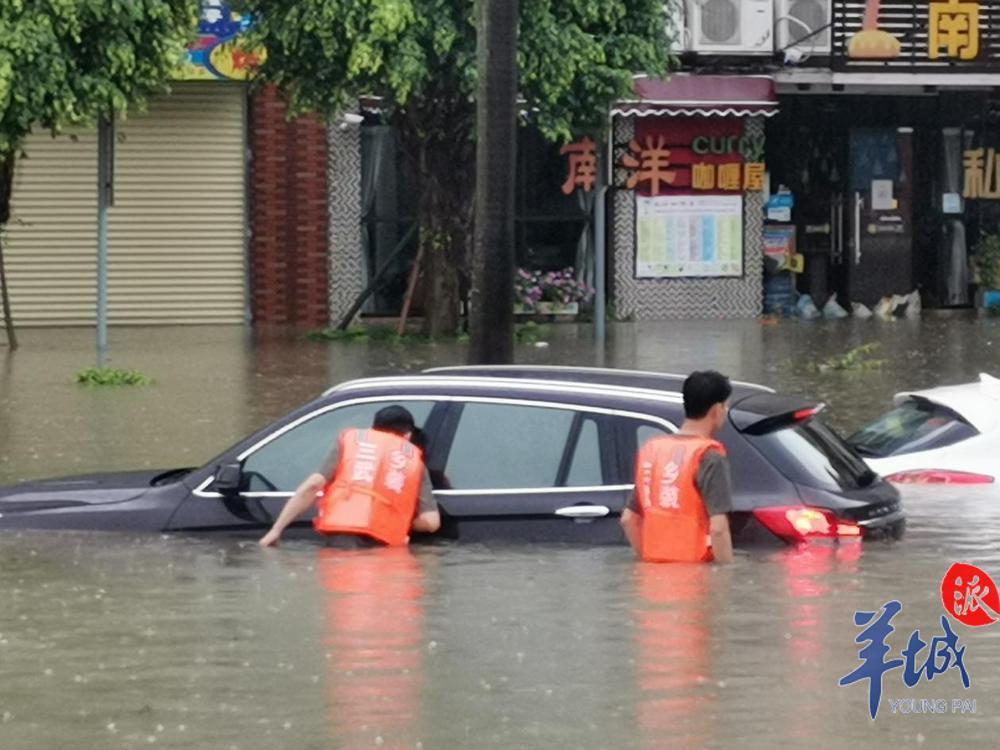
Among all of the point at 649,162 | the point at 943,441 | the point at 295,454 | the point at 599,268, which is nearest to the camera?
the point at 295,454

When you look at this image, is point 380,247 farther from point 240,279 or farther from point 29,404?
point 29,404

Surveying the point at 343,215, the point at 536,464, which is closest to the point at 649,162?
the point at 343,215

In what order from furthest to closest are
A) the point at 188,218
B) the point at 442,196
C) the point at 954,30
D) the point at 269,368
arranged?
1. the point at 954,30
2. the point at 188,218
3. the point at 442,196
4. the point at 269,368

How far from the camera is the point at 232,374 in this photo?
2136 cm

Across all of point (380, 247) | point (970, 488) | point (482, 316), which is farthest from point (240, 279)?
point (970, 488)

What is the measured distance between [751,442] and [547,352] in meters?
15.4

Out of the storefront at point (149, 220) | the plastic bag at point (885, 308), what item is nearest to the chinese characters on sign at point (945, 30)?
the plastic bag at point (885, 308)

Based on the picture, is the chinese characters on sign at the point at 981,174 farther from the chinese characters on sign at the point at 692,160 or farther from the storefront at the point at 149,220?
the storefront at the point at 149,220

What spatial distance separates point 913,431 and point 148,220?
17836 millimetres

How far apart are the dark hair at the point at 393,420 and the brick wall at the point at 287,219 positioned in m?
19.5

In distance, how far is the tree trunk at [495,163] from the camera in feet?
43.4

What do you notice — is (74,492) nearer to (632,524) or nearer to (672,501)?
(632,524)

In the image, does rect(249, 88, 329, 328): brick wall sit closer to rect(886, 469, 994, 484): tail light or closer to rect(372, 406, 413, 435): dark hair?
rect(886, 469, 994, 484): tail light

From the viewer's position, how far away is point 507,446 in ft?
29.3
